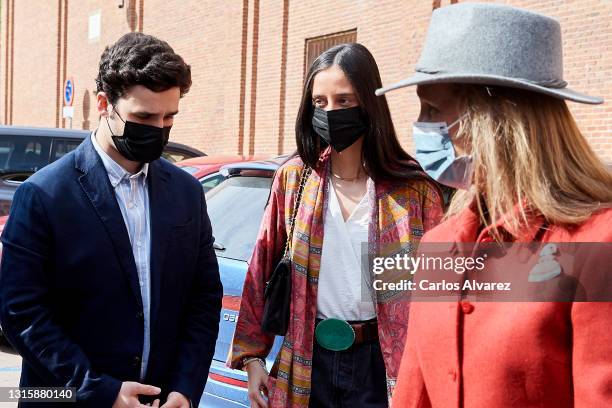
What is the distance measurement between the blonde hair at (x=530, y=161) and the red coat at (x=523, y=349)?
53 millimetres

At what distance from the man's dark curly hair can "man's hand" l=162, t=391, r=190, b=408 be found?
1.03m

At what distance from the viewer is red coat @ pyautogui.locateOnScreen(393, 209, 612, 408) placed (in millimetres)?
1512

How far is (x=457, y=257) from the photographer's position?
1.83 metres

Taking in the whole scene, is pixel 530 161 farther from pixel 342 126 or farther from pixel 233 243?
pixel 233 243

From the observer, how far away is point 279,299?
2801 mm

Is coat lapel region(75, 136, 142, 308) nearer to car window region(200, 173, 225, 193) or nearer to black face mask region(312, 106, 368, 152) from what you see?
black face mask region(312, 106, 368, 152)

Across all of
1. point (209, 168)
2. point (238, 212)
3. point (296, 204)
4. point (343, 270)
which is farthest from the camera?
point (209, 168)

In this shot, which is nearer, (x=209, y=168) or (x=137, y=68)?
(x=137, y=68)

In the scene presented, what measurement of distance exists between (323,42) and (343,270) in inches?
473

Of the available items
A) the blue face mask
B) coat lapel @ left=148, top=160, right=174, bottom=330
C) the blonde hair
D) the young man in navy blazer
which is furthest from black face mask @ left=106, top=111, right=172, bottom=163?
the blonde hair

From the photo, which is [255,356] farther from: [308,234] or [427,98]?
[427,98]

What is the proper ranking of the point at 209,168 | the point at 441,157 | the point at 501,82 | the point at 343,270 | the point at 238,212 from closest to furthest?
the point at 501,82, the point at 441,157, the point at 343,270, the point at 238,212, the point at 209,168

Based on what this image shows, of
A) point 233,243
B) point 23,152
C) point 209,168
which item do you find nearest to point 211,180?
point 209,168

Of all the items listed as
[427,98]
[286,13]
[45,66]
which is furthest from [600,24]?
[45,66]
